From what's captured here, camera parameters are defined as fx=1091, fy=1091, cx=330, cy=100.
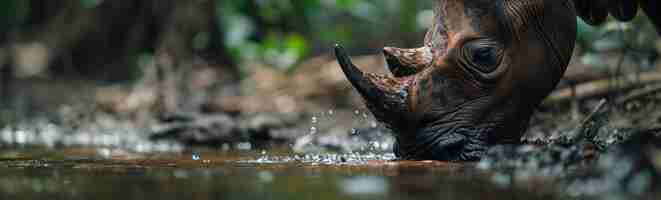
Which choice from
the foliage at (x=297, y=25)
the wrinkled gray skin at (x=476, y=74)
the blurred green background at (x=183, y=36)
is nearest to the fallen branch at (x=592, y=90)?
the blurred green background at (x=183, y=36)

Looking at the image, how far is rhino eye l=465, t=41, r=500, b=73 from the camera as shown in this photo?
16.5 ft

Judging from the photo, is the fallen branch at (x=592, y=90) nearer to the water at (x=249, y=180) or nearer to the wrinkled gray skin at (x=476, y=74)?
the wrinkled gray skin at (x=476, y=74)

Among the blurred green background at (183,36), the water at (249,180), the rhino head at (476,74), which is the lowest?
the water at (249,180)

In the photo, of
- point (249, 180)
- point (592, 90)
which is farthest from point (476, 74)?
point (592, 90)

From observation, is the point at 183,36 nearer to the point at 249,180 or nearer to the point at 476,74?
the point at 476,74

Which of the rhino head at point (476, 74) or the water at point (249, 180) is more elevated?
the rhino head at point (476, 74)

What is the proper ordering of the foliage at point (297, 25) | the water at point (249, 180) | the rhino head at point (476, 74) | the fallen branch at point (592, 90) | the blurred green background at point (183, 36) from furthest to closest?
the foliage at point (297, 25)
the blurred green background at point (183, 36)
the fallen branch at point (592, 90)
the rhino head at point (476, 74)
the water at point (249, 180)

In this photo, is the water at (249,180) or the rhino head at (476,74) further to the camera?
the rhino head at (476,74)

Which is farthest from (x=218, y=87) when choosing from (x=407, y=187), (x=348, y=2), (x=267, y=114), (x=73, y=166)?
(x=407, y=187)

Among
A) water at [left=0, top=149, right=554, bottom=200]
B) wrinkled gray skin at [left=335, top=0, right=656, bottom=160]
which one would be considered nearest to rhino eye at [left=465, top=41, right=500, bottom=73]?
wrinkled gray skin at [left=335, top=0, right=656, bottom=160]

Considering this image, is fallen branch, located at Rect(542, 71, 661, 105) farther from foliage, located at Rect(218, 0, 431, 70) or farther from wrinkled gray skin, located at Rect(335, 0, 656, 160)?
foliage, located at Rect(218, 0, 431, 70)

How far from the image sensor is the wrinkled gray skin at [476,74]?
4.99 m

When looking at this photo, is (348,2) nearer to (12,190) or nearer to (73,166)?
(73,166)

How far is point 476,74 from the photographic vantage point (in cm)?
505
